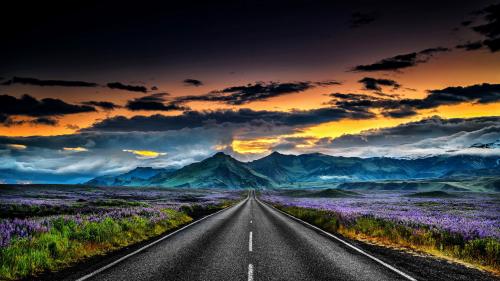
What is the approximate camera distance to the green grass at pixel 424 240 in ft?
38.2

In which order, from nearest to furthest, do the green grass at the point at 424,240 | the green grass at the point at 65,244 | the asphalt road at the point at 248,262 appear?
the asphalt road at the point at 248,262 → the green grass at the point at 65,244 → the green grass at the point at 424,240

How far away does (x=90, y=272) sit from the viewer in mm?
9234

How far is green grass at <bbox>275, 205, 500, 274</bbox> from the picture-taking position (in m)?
11.6

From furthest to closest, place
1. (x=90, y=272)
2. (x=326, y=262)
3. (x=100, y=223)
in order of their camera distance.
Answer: (x=100, y=223), (x=326, y=262), (x=90, y=272)

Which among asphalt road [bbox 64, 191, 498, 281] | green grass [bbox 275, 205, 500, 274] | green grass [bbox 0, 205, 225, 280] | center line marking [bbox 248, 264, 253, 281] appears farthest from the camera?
green grass [bbox 275, 205, 500, 274]

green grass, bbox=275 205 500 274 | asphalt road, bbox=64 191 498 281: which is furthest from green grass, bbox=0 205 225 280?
green grass, bbox=275 205 500 274

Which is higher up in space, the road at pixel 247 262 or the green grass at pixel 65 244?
Result: the green grass at pixel 65 244

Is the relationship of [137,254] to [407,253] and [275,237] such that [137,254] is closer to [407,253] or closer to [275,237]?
[275,237]

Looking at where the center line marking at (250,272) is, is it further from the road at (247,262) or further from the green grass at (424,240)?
the green grass at (424,240)

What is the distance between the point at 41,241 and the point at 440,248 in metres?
14.8

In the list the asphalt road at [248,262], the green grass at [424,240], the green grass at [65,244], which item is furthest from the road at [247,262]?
the green grass at [424,240]

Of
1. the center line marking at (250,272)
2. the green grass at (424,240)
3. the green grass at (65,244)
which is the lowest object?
the green grass at (424,240)

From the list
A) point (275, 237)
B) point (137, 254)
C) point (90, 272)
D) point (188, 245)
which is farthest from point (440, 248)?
point (90, 272)

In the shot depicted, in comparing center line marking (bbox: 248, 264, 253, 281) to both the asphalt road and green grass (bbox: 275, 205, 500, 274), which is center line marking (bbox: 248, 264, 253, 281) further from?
→ green grass (bbox: 275, 205, 500, 274)
